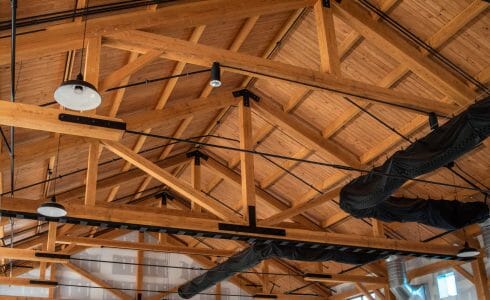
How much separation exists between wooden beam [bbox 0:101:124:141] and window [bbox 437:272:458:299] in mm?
12217

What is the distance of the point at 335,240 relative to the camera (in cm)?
1172

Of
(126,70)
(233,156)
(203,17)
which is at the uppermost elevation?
(233,156)

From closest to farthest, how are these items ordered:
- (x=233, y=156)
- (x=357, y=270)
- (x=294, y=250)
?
(x=294, y=250) < (x=233, y=156) < (x=357, y=270)

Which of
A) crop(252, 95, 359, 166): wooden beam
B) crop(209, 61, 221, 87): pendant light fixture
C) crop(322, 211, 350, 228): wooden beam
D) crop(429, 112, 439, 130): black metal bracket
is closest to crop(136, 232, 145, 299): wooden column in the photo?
crop(322, 211, 350, 228): wooden beam

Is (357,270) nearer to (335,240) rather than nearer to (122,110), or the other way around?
(335,240)

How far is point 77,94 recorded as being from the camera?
17.7ft

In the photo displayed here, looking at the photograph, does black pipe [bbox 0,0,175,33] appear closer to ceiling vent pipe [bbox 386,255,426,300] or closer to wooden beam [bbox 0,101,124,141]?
wooden beam [bbox 0,101,124,141]

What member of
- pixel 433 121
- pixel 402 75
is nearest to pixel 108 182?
pixel 402 75

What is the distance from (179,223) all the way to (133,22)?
A: 14.9 ft

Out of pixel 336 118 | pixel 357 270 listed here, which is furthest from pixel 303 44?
pixel 357 270

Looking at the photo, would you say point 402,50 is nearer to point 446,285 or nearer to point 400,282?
point 400,282

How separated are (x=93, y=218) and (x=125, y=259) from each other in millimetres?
12613

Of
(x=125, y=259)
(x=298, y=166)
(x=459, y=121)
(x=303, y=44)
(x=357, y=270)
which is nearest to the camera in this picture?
(x=459, y=121)

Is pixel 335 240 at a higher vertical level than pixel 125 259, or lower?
lower
